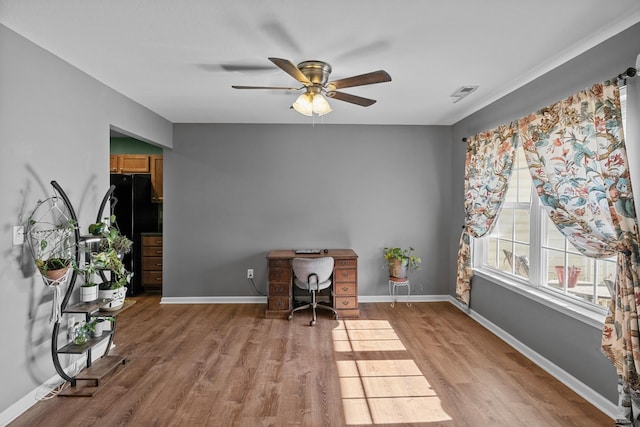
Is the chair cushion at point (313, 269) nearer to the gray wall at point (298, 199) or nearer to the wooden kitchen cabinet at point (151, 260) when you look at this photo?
the gray wall at point (298, 199)

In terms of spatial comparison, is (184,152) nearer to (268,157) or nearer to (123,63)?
(268,157)

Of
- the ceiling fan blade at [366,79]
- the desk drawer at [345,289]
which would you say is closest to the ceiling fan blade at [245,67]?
the ceiling fan blade at [366,79]

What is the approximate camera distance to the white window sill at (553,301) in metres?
2.53

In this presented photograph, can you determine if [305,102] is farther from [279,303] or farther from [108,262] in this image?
[279,303]

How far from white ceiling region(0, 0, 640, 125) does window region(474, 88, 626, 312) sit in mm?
704

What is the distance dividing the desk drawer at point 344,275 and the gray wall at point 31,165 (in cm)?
268

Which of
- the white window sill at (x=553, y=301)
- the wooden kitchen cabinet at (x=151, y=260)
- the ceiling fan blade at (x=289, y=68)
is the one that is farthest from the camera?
the wooden kitchen cabinet at (x=151, y=260)

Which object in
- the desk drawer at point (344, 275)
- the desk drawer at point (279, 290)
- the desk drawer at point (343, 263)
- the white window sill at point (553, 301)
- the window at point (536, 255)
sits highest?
the window at point (536, 255)

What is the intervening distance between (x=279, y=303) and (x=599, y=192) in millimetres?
3354

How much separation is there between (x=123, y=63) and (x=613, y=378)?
4.17 meters

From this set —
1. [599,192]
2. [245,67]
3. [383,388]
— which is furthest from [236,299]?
[599,192]

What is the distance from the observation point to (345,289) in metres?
4.48

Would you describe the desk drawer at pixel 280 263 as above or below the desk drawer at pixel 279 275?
above

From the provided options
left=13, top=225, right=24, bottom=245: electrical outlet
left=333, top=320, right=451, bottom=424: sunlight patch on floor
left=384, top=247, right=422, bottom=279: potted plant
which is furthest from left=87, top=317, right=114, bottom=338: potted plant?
left=384, top=247, right=422, bottom=279: potted plant
